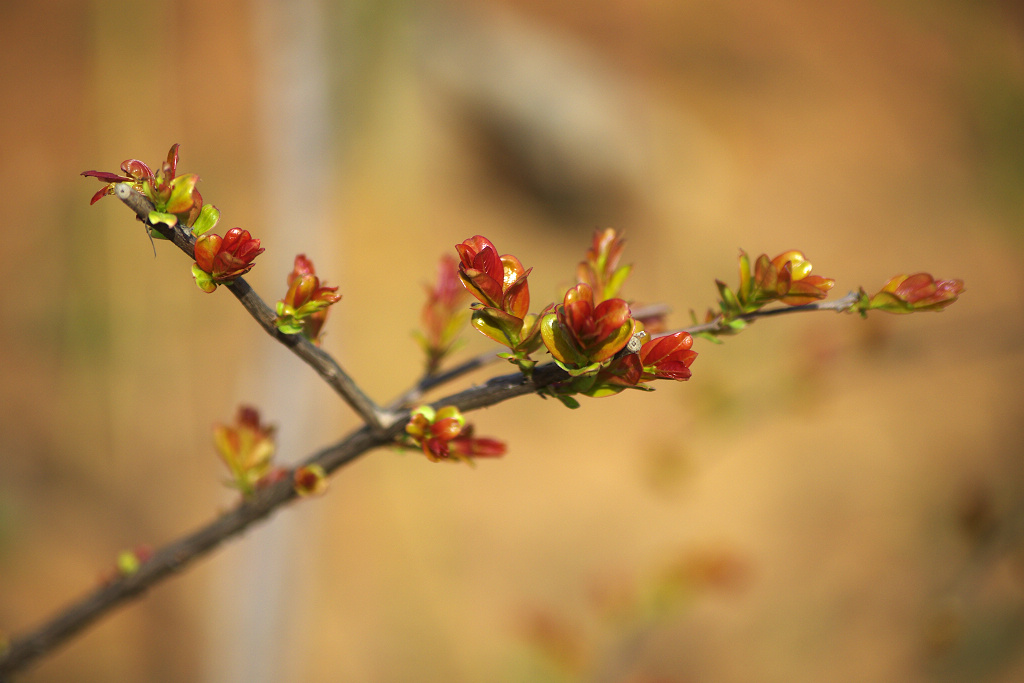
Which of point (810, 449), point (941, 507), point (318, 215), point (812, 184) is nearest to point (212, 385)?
point (318, 215)

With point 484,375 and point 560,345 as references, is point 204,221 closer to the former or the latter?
point 560,345

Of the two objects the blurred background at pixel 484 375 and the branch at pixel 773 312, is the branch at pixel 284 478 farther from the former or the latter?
the blurred background at pixel 484 375

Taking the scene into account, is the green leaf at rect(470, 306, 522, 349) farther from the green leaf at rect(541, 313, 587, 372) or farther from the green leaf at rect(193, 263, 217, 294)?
the green leaf at rect(193, 263, 217, 294)

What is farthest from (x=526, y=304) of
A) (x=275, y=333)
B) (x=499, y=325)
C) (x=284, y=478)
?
(x=284, y=478)

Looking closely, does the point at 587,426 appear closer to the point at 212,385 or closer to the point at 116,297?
the point at 212,385

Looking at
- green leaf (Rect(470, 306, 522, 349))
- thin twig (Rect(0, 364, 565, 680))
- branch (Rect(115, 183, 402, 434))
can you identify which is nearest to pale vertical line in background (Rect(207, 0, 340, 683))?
thin twig (Rect(0, 364, 565, 680))

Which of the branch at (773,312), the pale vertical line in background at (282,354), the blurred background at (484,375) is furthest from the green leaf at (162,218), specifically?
the pale vertical line in background at (282,354)
